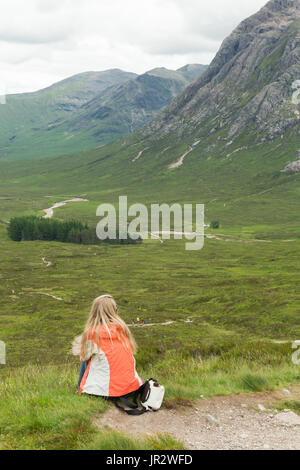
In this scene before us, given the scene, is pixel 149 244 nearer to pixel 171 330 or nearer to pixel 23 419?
pixel 171 330

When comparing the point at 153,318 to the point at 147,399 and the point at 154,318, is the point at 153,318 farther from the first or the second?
the point at 147,399

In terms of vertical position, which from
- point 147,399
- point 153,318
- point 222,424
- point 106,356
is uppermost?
point 106,356

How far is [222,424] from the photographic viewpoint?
1026 centimetres

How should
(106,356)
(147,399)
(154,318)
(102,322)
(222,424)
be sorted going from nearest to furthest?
(222,424) → (147,399) → (106,356) → (102,322) → (154,318)

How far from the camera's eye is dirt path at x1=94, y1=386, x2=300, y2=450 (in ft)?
30.0

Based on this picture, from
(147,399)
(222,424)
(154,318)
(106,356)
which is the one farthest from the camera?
(154,318)

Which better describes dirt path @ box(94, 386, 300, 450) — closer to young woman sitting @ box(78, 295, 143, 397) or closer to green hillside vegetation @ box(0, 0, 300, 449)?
green hillside vegetation @ box(0, 0, 300, 449)

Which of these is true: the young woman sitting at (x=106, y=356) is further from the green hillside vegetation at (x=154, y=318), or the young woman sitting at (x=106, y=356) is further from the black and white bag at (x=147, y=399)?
the green hillside vegetation at (x=154, y=318)

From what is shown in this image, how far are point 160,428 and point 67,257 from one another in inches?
6116

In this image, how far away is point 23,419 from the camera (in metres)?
9.62

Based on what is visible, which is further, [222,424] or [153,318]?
[153,318]

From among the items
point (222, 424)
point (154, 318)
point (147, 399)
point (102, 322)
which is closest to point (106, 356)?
point (102, 322)

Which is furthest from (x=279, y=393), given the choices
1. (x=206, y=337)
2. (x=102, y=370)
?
(x=206, y=337)

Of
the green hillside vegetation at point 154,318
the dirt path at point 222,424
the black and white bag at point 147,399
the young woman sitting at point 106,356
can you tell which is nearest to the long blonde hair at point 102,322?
the young woman sitting at point 106,356
